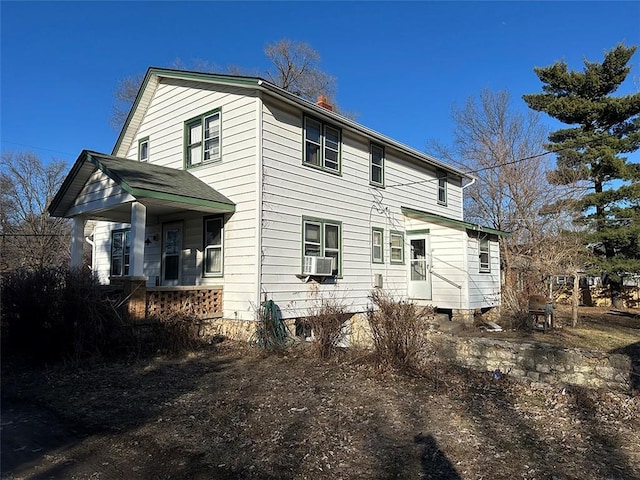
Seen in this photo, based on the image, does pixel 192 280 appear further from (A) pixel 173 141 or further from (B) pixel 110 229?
(B) pixel 110 229

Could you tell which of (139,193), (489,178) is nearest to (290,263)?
(139,193)

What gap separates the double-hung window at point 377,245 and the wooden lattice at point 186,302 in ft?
17.1

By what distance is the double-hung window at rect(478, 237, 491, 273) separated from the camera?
15.7 metres

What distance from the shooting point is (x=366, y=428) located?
478 centimetres

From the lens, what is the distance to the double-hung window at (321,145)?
11.8 meters

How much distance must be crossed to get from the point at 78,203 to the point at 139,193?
129 inches


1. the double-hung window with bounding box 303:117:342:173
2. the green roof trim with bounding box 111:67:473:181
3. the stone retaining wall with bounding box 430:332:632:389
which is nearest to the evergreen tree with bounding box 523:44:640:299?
the green roof trim with bounding box 111:67:473:181

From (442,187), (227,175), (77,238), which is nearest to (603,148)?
(442,187)

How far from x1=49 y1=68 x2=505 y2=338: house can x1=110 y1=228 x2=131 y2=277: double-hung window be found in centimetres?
6

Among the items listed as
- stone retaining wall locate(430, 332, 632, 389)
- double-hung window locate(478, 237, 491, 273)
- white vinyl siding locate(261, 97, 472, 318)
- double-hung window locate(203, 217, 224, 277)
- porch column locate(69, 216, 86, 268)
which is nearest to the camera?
stone retaining wall locate(430, 332, 632, 389)

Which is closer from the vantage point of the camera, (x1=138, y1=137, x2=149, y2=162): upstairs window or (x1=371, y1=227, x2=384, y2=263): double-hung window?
(x1=138, y1=137, x2=149, y2=162): upstairs window

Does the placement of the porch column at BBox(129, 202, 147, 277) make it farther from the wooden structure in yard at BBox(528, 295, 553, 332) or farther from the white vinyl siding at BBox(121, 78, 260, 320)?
the wooden structure in yard at BBox(528, 295, 553, 332)

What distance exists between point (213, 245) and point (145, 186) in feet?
8.36

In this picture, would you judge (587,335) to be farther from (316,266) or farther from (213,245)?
(213,245)
